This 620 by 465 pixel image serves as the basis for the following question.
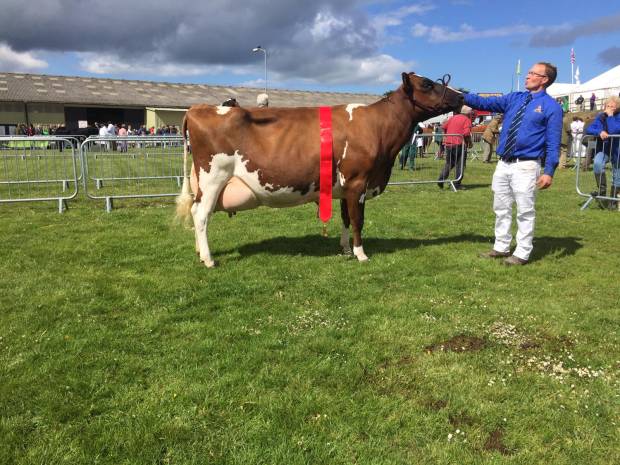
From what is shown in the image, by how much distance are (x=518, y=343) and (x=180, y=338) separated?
290cm

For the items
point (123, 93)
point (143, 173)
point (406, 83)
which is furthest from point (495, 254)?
point (123, 93)

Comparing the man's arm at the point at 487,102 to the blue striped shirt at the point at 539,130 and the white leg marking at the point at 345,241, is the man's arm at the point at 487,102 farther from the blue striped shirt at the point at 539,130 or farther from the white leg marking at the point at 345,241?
the white leg marking at the point at 345,241

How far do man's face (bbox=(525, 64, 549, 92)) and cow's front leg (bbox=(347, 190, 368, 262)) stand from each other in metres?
2.44

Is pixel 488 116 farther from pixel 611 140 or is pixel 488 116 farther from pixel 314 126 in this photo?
pixel 314 126

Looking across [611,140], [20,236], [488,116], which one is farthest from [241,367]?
[488,116]

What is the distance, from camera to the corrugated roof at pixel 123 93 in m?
46.3

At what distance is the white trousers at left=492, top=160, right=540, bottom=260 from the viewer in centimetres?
590

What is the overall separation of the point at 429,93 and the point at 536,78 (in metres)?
1.28

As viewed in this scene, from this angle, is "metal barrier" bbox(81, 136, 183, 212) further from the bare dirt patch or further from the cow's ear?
the bare dirt patch

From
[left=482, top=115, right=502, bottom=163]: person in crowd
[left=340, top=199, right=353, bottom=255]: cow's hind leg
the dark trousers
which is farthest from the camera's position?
[left=482, top=115, right=502, bottom=163]: person in crowd

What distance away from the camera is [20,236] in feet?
24.7

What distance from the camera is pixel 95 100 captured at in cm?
4728

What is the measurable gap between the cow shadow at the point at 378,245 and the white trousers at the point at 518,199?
0.46 metres

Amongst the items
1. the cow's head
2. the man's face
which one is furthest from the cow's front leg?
the man's face
